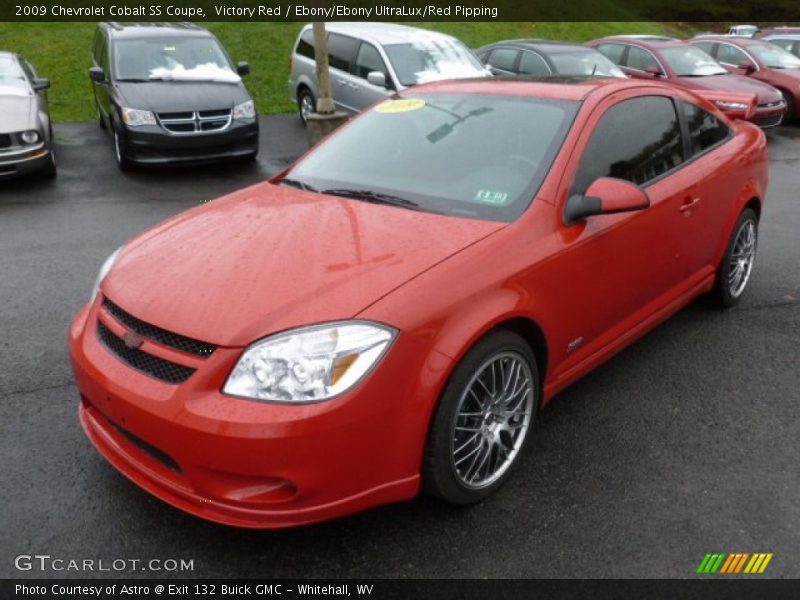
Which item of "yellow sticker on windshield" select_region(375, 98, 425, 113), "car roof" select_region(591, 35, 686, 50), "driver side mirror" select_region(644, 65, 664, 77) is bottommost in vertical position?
"driver side mirror" select_region(644, 65, 664, 77)

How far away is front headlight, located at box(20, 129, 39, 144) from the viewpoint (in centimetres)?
793

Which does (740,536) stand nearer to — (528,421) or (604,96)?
(528,421)

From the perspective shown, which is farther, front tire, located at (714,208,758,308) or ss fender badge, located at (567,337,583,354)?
front tire, located at (714,208,758,308)

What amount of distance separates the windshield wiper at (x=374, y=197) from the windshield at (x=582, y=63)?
9086 mm

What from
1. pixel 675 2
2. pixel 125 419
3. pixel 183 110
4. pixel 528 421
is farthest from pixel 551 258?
pixel 675 2

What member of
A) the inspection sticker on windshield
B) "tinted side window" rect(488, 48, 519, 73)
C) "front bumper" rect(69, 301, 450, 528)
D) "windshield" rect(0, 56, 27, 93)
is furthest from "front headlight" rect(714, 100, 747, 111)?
"front bumper" rect(69, 301, 450, 528)

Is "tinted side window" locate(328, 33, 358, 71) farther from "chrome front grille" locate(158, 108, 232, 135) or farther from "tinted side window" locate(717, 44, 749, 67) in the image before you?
"tinted side window" locate(717, 44, 749, 67)

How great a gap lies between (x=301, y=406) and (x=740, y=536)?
180 cm

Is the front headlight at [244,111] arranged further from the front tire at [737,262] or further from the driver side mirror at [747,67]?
the driver side mirror at [747,67]

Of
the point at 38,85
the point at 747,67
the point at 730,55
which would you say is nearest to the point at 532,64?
the point at 747,67

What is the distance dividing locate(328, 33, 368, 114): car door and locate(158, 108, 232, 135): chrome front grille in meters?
2.08

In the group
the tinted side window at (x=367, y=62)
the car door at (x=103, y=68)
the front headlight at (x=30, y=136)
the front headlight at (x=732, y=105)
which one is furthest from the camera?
the front headlight at (x=732, y=105)

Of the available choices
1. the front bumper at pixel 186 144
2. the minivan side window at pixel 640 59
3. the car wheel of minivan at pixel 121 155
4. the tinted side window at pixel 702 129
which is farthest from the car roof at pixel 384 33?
the tinted side window at pixel 702 129

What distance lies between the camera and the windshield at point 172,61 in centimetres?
928
